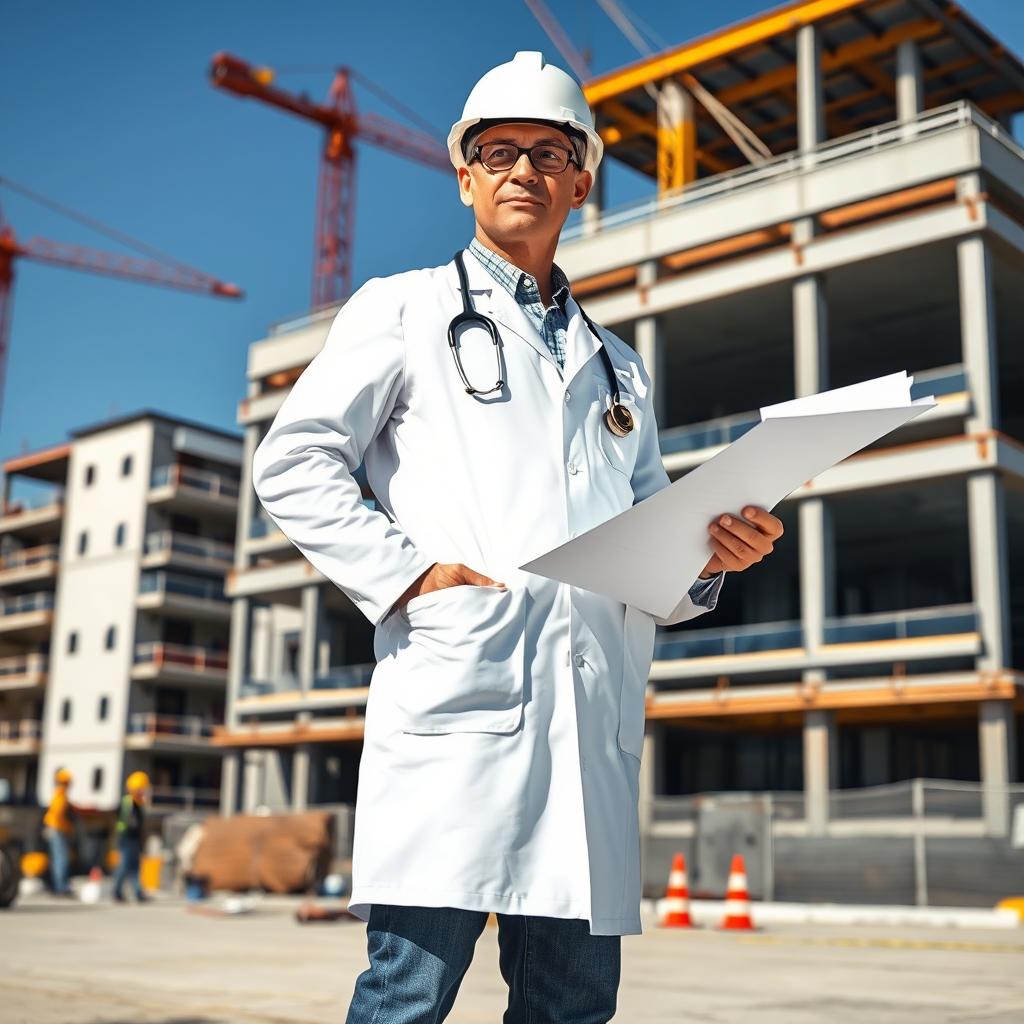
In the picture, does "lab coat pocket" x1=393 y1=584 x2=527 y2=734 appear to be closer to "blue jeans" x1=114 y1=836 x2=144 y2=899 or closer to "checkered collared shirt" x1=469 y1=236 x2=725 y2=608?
"checkered collared shirt" x1=469 y1=236 x2=725 y2=608

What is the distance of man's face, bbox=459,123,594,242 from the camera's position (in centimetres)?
283

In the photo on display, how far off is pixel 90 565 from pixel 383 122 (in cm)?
4209

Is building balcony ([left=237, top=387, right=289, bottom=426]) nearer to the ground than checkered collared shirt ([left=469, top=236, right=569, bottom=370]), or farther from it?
farther from it

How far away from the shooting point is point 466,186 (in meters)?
2.96

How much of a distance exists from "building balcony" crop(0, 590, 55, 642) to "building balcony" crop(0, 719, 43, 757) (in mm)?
4541

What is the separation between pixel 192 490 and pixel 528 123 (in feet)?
201

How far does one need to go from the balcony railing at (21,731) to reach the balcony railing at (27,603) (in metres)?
5.60

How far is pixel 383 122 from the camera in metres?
92.5

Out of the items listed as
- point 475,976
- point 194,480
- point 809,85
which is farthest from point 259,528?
point 475,976

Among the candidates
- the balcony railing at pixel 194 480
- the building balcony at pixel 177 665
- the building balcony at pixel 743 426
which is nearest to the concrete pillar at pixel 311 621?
the building balcony at pixel 743 426

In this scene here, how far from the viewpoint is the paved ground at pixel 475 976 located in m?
6.28

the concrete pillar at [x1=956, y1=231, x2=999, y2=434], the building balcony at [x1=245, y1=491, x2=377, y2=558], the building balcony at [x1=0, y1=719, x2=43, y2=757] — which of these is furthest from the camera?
the building balcony at [x1=0, y1=719, x2=43, y2=757]

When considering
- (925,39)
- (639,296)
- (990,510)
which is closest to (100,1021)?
(990,510)

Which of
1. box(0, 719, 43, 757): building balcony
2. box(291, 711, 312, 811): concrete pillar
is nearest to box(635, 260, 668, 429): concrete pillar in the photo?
box(291, 711, 312, 811): concrete pillar
